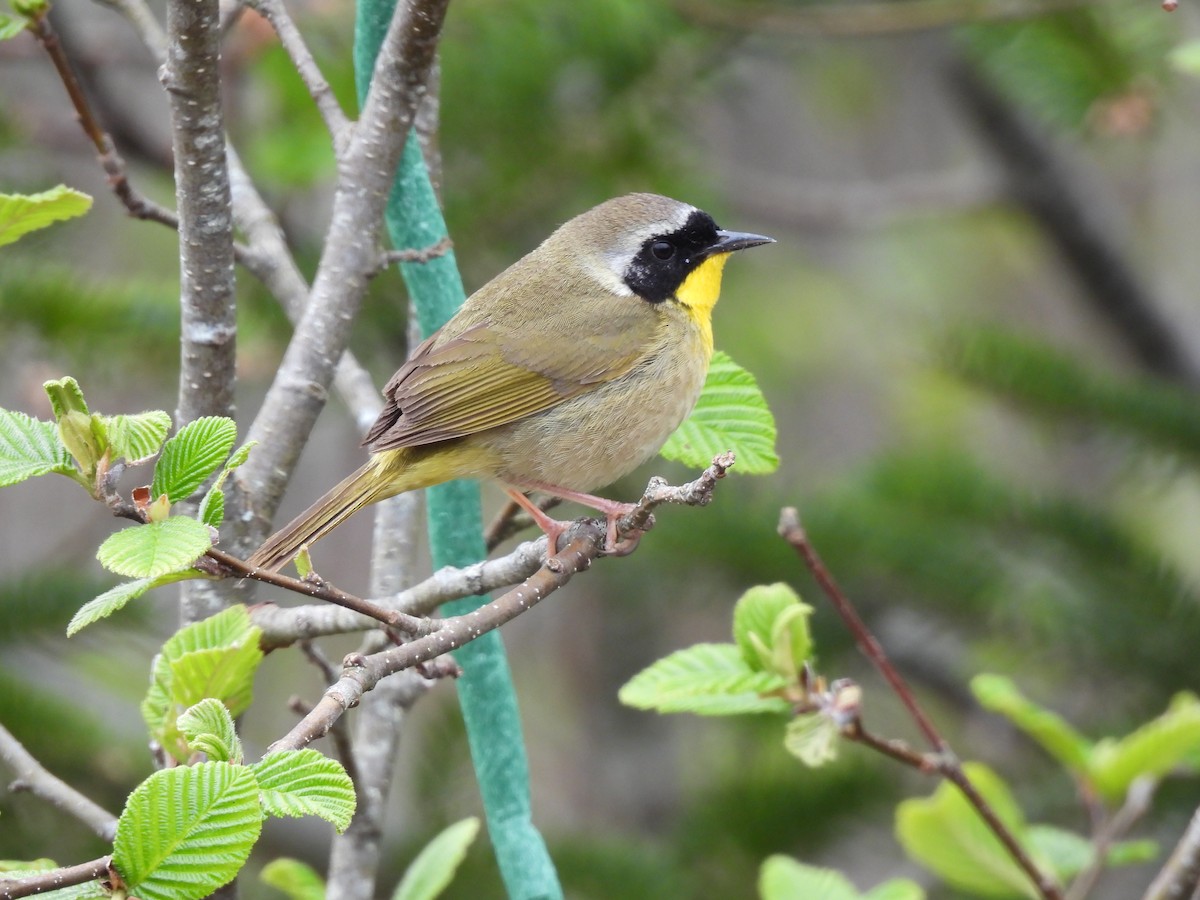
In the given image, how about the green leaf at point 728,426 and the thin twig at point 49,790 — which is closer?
the thin twig at point 49,790

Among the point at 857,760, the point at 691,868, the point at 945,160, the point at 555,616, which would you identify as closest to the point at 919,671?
the point at 857,760

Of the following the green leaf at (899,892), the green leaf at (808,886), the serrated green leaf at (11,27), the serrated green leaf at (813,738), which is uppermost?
the serrated green leaf at (11,27)

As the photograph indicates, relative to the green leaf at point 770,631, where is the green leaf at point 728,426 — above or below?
above

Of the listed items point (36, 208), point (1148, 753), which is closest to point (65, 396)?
point (36, 208)

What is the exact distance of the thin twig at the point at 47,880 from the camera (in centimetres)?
123

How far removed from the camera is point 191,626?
70.0 inches

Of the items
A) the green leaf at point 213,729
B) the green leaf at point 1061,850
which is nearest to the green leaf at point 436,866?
the green leaf at point 213,729

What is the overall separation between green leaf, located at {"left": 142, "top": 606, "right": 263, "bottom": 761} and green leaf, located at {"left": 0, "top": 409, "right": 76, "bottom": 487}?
12.0 inches

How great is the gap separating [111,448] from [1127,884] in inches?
184

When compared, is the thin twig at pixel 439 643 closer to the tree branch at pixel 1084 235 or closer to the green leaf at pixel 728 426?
the green leaf at pixel 728 426

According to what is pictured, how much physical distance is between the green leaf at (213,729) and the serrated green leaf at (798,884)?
1130 mm

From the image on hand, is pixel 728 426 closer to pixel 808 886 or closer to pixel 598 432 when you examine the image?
pixel 598 432

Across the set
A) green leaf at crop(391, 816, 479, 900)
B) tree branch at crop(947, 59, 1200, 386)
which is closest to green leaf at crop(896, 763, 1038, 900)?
green leaf at crop(391, 816, 479, 900)

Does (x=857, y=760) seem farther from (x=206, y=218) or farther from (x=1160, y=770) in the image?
(x=206, y=218)
